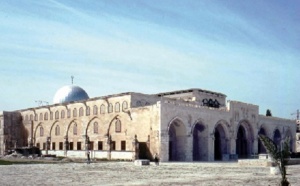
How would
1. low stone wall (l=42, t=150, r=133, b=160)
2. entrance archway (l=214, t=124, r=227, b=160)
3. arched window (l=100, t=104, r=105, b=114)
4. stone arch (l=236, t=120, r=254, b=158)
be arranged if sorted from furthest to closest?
stone arch (l=236, t=120, r=254, b=158) < entrance archway (l=214, t=124, r=227, b=160) < arched window (l=100, t=104, r=105, b=114) < low stone wall (l=42, t=150, r=133, b=160)

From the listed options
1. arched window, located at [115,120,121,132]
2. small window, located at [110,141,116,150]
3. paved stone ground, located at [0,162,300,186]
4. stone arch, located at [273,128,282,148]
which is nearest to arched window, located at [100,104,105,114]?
arched window, located at [115,120,121,132]

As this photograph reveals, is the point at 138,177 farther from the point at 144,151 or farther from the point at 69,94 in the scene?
the point at 69,94

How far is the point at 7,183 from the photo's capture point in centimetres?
1595

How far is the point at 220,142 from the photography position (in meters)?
47.3

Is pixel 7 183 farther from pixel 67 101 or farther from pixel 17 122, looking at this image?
pixel 17 122

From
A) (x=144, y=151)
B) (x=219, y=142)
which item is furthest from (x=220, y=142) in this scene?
(x=144, y=151)

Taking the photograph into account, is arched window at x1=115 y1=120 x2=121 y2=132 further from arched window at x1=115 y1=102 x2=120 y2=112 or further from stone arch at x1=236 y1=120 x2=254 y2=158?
stone arch at x1=236 y1=120 x2=254 y2=158

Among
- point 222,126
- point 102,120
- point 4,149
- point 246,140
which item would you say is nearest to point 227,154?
point 222,126

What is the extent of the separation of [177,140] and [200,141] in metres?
3.40

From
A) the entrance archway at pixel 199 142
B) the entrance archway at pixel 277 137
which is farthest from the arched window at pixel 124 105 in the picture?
the entrance archway at pixel 277 137

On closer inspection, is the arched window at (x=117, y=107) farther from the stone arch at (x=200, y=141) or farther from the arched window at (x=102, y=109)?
the stone arch at (x=200, y=141)

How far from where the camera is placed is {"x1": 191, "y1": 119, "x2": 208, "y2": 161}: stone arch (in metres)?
43.4

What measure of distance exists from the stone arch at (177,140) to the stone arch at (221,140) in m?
6.41

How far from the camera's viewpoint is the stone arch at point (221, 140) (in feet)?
153
